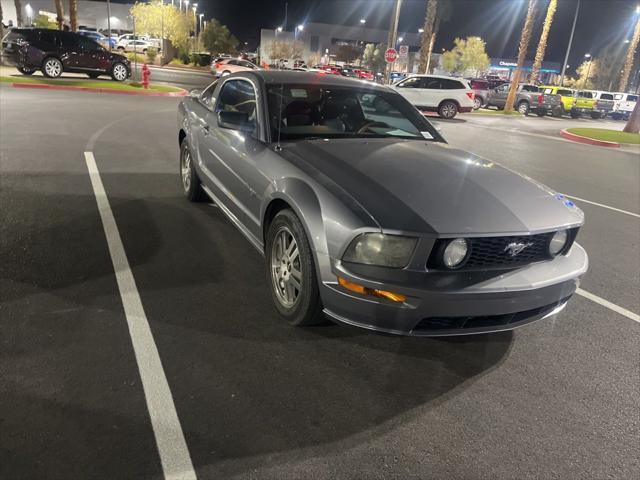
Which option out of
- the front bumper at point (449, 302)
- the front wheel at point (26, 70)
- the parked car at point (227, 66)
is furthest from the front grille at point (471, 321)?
the parked car at point (227, 66)

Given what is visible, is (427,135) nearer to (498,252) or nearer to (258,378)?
(498,252)

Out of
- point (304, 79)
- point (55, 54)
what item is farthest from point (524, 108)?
point (304, 79)

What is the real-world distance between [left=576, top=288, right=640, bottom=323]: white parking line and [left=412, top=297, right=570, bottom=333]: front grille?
1.43m

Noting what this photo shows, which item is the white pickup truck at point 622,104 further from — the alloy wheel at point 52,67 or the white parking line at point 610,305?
the white parking line at point 610,305

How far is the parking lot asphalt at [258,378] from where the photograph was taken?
88.8 inches

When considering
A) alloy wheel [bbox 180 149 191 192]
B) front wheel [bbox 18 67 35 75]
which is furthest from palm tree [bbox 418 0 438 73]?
alloy wheel [bbox 180 149 191 192]

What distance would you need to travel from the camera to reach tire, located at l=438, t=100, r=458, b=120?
68.0 feet

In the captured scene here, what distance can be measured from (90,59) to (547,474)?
22.6 m

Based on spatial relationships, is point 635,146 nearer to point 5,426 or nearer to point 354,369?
point 354,369

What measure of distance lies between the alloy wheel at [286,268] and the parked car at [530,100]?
93.1 ft

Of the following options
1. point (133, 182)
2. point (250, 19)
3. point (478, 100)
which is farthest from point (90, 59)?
point (250, 19)

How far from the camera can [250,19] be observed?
379 feet

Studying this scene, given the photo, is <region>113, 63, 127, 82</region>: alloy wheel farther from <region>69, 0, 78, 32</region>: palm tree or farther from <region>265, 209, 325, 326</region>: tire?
<region>265, 209, 325, 326</region>: tire

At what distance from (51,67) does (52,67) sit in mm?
40
